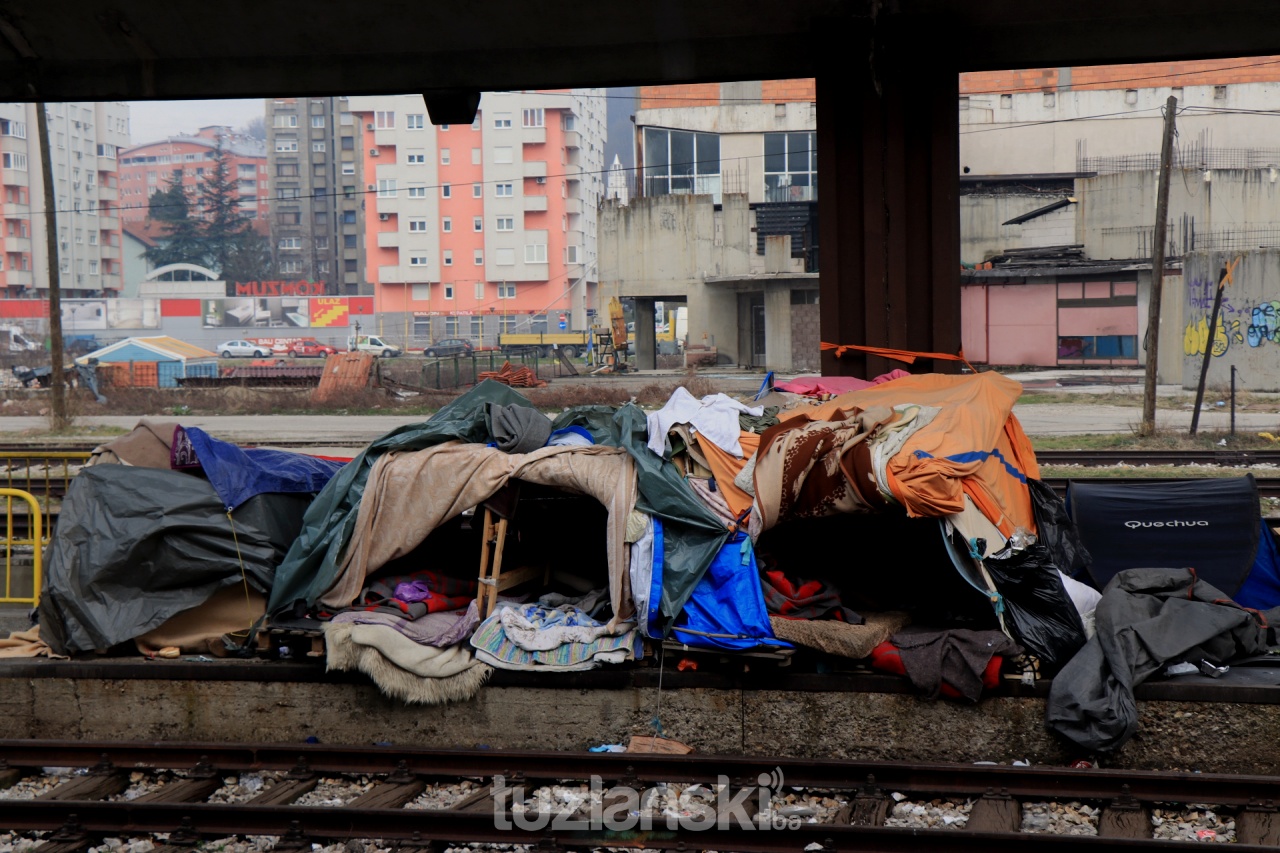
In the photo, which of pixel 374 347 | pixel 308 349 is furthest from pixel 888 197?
pixel 308 349

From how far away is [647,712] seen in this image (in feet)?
23.7

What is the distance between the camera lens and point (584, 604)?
793 centimetres

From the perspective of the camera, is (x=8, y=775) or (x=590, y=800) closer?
(x=590, y=800)

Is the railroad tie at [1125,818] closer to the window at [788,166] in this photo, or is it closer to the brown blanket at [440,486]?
the brown blanket at [440,486]

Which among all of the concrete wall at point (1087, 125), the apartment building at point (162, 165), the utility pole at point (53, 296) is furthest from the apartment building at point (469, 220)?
the apartment building at point (162, 165)

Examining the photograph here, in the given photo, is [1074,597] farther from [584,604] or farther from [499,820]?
[499,820]

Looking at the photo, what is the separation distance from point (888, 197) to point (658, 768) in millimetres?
5919

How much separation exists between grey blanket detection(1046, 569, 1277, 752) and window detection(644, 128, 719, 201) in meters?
46.1

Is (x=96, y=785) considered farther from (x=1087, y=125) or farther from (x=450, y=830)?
(x=1087, y=125)

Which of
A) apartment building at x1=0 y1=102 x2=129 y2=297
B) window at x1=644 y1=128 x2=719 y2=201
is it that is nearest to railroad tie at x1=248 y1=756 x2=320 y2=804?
window at x1=644 y1=128 x2=719 y2=201

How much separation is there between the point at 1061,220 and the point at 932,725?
42.3 metres

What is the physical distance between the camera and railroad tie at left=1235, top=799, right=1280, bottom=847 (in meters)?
5.56

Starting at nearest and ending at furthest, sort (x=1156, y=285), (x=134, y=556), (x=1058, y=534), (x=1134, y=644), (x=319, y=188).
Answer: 1. (x=1134, y=644)
2. (x=134, y=556)
3. (x=1058, y=534)
4. (x=1156, y=285)
5. (x=319, y=188)

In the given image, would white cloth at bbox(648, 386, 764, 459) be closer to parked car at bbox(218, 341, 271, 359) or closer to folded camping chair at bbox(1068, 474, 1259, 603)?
folded camping chair at bbox(1068, 474, 1259, 603)
